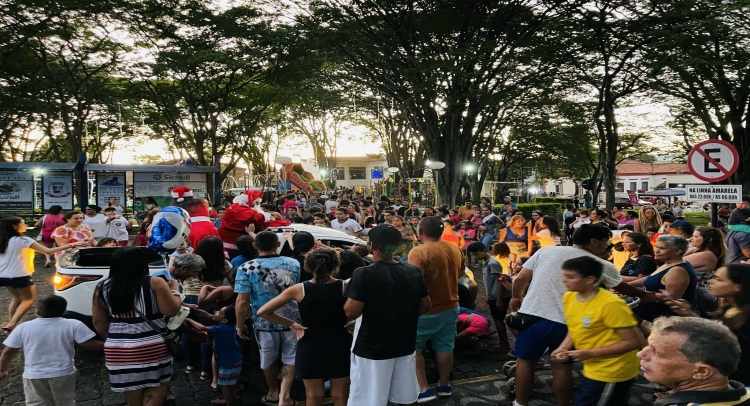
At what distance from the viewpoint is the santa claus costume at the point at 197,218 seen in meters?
6.46

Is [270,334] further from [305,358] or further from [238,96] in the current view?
[238,96]

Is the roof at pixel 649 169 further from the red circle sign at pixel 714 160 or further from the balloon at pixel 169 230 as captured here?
the balloon at pixel 169 230

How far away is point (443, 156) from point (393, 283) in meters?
16.9

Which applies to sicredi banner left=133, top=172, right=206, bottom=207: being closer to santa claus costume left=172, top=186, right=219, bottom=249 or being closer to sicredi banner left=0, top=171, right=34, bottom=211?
sicredi banner left=0, top=171, right=34, bottom=211

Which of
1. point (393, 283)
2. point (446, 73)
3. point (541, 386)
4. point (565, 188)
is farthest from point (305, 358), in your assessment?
point (565, 188)

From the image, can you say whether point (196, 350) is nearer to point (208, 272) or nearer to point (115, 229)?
point (208, 272)

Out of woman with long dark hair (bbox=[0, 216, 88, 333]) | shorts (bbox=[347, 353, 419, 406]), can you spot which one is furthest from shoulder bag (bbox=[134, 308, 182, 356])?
woman with long dark hair (bbox=[0, 216, 88, 333])

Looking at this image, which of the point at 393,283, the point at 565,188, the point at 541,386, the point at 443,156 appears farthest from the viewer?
the point at 565,188

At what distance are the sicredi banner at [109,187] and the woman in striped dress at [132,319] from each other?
15.5 metres

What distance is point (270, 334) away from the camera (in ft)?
15.2

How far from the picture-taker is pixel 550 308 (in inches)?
163

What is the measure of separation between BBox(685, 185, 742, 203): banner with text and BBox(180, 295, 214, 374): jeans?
20.2 ft

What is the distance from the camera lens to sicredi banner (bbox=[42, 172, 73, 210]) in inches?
658

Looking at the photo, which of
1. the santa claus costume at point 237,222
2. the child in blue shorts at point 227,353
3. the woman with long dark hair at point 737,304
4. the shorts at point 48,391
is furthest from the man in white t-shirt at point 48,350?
the woman with long dark hair at point 737,304
